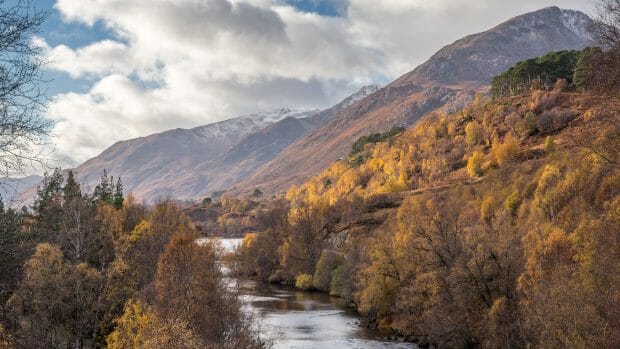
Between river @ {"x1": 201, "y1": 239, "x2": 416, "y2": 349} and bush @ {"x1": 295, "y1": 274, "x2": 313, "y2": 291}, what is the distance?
223 inches

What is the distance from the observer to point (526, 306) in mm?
45938

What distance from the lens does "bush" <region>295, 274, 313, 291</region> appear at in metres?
112

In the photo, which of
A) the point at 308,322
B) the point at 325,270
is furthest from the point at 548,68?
the point at 308,322

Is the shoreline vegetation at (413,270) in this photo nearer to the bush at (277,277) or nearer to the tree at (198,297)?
the tree at (198,297)

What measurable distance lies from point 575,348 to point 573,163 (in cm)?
5272

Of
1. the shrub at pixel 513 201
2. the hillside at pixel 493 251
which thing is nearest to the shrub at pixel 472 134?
the hillside at pixel 493 251

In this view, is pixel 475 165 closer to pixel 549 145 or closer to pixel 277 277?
pixel 549 145

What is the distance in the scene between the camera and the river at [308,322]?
58.0 m

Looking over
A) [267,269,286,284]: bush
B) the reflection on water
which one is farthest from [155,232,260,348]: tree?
[267,269,286,284]: bush

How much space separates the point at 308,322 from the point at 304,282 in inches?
1592

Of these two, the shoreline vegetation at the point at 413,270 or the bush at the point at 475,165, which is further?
the bush at the point at 475,165

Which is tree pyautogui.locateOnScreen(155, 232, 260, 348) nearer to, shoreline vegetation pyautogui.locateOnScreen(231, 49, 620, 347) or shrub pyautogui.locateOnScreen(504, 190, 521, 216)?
shoreline vegetation pyautogui.locateOnScreen(231, 49, 620, 347)

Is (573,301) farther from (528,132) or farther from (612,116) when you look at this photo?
(528,132)

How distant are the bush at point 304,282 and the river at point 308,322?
566cm
